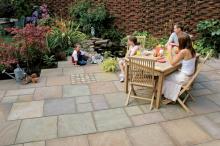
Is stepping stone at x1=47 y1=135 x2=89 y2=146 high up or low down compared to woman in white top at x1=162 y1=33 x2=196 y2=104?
down

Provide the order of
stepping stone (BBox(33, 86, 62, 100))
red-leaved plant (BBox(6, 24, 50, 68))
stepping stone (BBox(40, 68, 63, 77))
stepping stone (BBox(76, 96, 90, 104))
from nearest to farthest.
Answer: stepping stone (BBox(76, 96, 90, 104)), stepping stone (BBox(33, 86, 62, 100)), stepping stone (BBox(40, 68, 63, 77)), red-leaved plant (BBox(6, 24, 50, 68))

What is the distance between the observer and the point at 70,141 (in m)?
3.53

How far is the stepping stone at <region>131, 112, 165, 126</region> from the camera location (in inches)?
156

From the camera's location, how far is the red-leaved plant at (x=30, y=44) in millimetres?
6398

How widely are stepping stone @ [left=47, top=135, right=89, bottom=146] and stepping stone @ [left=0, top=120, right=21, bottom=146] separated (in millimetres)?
561

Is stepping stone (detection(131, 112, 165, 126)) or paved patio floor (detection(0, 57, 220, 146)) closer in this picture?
paved patio floor (detection(0, 57, 220, 146))

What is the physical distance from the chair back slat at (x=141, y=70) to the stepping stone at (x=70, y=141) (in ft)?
4.71

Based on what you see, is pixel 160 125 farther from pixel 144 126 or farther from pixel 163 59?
pixel 163 59

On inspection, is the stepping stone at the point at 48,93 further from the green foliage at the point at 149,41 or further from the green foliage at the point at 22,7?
the green foliage at the point at 22,7

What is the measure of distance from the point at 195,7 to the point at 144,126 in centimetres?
486

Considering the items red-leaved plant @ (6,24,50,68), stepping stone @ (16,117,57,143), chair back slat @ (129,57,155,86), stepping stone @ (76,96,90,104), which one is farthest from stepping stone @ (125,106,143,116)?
red-leaved plant @ (6,24,50,68)

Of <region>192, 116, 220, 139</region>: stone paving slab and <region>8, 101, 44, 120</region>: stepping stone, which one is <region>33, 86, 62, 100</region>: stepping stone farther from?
<region>192, 116, 220, 139</region>: stone paving slab

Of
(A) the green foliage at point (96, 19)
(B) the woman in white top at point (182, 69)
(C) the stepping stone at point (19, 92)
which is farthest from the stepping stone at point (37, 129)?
(A) the green foliage at point (96, 19)

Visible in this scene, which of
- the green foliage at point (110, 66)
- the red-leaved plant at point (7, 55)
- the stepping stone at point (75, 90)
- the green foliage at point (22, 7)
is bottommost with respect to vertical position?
the stepping stone at point (75, 90)
